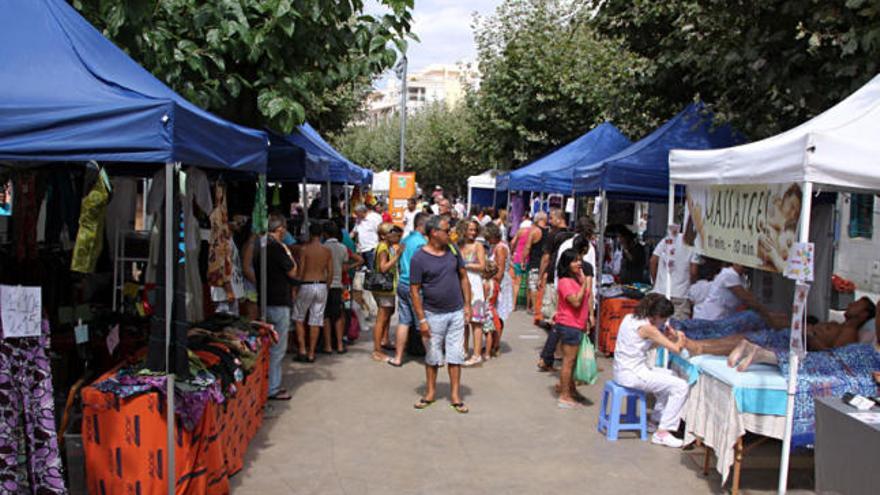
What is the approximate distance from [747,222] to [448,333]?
275cm

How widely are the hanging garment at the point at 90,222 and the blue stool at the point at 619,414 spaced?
4.27 metres

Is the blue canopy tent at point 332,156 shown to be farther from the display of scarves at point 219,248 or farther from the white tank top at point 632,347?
the white tank top at point 632,347

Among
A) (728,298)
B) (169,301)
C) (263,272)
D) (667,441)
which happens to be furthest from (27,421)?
(728,298)

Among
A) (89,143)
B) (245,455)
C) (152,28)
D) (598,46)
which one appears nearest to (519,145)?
(598,46)

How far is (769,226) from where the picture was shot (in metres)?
5.84

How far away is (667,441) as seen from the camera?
22.2 ft

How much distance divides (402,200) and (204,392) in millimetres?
18299

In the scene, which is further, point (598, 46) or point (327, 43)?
point (598, 46)

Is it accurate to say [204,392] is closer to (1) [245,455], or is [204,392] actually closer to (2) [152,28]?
(1) [245,455]

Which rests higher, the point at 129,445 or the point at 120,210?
the point at 120,210

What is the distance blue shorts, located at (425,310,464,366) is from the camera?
7289 mm

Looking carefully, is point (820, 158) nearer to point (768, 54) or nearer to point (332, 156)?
point (768, 54)

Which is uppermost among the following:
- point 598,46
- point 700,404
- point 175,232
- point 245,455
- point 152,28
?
point 598,46

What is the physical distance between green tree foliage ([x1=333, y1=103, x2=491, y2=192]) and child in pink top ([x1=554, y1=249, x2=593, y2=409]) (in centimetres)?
1742
